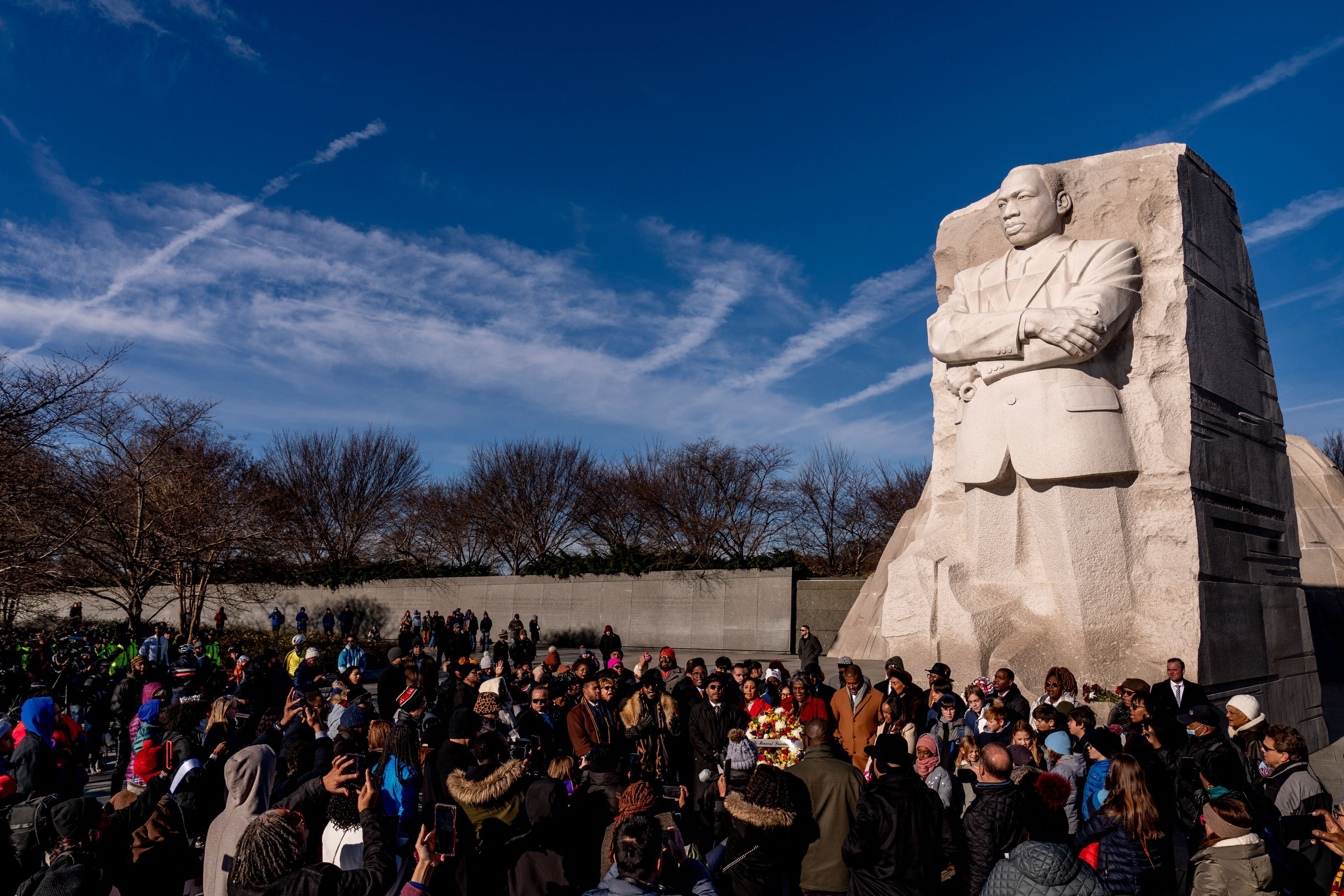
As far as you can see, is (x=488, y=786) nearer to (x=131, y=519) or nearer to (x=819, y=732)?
(x=819, y=732)

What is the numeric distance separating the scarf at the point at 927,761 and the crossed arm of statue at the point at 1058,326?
5422 millimetres

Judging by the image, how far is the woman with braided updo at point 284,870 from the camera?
284 cm

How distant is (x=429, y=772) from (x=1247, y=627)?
929cm

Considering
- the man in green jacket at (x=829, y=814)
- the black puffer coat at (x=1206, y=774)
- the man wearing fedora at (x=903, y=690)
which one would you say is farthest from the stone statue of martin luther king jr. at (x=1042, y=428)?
the man in green jacket at (x=829, y=814)

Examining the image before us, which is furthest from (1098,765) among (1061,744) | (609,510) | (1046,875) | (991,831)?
(609,510)

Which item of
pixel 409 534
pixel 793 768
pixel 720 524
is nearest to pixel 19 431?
pixel 793 768

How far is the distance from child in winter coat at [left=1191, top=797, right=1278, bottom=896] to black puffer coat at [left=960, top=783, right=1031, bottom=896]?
707mm

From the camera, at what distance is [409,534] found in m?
42.1

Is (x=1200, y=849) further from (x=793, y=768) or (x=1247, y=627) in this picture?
(x=1247, y=627)

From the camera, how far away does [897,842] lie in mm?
3697

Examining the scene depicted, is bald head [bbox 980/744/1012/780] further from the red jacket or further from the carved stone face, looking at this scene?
the carved stone face

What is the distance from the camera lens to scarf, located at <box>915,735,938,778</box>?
5.02 meters

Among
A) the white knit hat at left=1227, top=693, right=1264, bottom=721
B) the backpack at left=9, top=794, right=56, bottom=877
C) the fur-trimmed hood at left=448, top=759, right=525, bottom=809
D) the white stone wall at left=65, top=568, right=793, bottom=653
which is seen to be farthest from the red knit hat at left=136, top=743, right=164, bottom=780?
the white stone wall at left=65, top=568, right=793, bottom=653

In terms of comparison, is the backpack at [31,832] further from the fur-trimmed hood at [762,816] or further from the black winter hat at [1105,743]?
the black winter hat at [1105,743]
